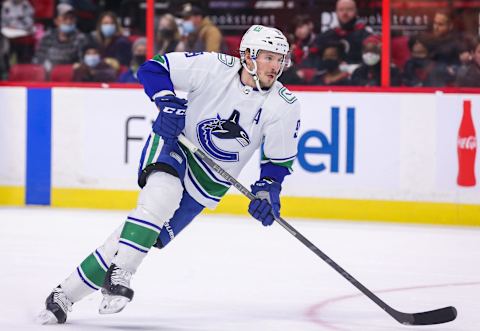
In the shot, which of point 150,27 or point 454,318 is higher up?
point 150,27

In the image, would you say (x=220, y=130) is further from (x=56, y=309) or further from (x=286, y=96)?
(x=56, y=309)

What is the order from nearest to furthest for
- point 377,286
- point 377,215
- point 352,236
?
1. point 377,286
2. point 352,236
3. point 377,215

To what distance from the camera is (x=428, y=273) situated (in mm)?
4734

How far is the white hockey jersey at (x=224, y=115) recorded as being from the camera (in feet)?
11.9

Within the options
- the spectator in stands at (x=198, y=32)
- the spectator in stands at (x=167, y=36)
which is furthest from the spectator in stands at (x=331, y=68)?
the spectator in stands at (x=167, y=36)

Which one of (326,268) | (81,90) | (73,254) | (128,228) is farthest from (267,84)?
(81,90)

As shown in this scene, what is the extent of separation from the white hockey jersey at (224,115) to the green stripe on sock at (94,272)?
416 millimetres

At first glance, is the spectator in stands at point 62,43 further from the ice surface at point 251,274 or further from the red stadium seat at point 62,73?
the ice surface at point 251,274

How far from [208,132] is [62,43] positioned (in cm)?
398

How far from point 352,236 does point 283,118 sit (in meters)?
2.35

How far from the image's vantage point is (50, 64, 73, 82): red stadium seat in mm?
7211

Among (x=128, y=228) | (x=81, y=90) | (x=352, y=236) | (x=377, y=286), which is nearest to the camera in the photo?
(x=128, y=228)

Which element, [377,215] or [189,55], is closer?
[189,55]

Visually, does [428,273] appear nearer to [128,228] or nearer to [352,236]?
[352,236]
